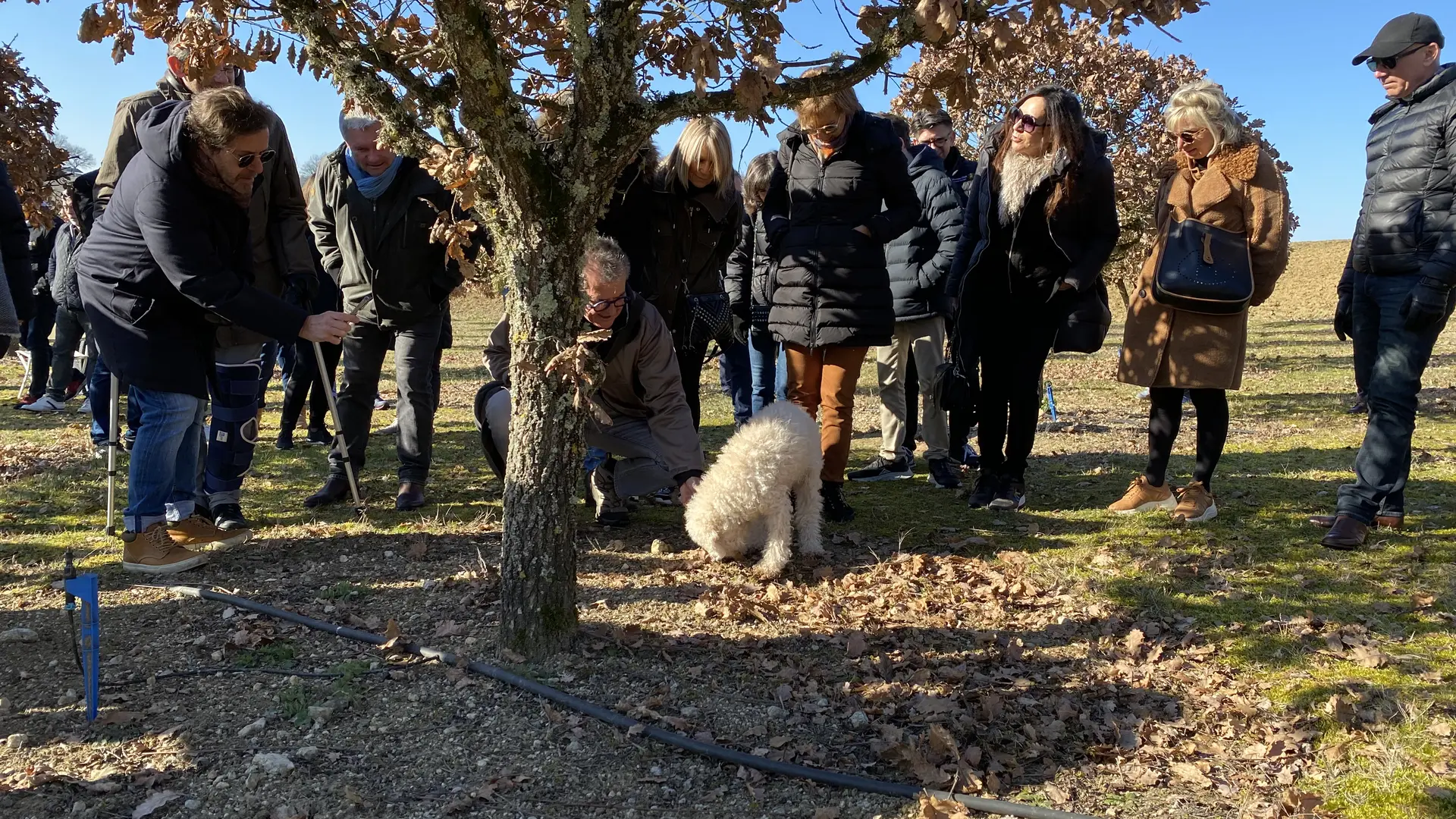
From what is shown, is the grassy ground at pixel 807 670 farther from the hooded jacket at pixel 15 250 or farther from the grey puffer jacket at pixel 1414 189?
the grey puffer jacket at pixel 1414 189

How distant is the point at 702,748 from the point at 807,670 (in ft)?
2.12

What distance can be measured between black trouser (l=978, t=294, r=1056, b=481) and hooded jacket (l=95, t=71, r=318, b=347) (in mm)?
3550

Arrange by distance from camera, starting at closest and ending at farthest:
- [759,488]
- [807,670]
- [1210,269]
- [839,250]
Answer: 1. [807,670]
2. [759,488]
3. [1210,269]
4. [839,250]

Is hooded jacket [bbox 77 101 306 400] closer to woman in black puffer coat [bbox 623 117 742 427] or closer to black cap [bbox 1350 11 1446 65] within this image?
woman in black puffer coat [bbox 623 117 742 427]

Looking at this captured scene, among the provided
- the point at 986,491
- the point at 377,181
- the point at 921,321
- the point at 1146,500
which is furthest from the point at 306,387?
the point at 1146,500

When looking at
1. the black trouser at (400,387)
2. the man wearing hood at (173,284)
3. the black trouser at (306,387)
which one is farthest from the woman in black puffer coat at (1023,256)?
the black trouser at (306,387)

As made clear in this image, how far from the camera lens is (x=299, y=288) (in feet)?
16.2

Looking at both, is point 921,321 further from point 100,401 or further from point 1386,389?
point 100,401

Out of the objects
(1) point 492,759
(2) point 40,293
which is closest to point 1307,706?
(1) point 492,759

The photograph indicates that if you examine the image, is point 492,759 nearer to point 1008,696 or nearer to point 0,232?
point 1008,696

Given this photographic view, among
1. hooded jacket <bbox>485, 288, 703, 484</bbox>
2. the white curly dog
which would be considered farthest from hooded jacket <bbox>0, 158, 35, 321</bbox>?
the white curly dog

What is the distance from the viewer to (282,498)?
556cm

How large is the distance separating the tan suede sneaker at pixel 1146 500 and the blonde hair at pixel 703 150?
9.08ft

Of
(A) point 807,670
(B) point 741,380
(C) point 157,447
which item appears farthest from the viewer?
(B) point 741,380
